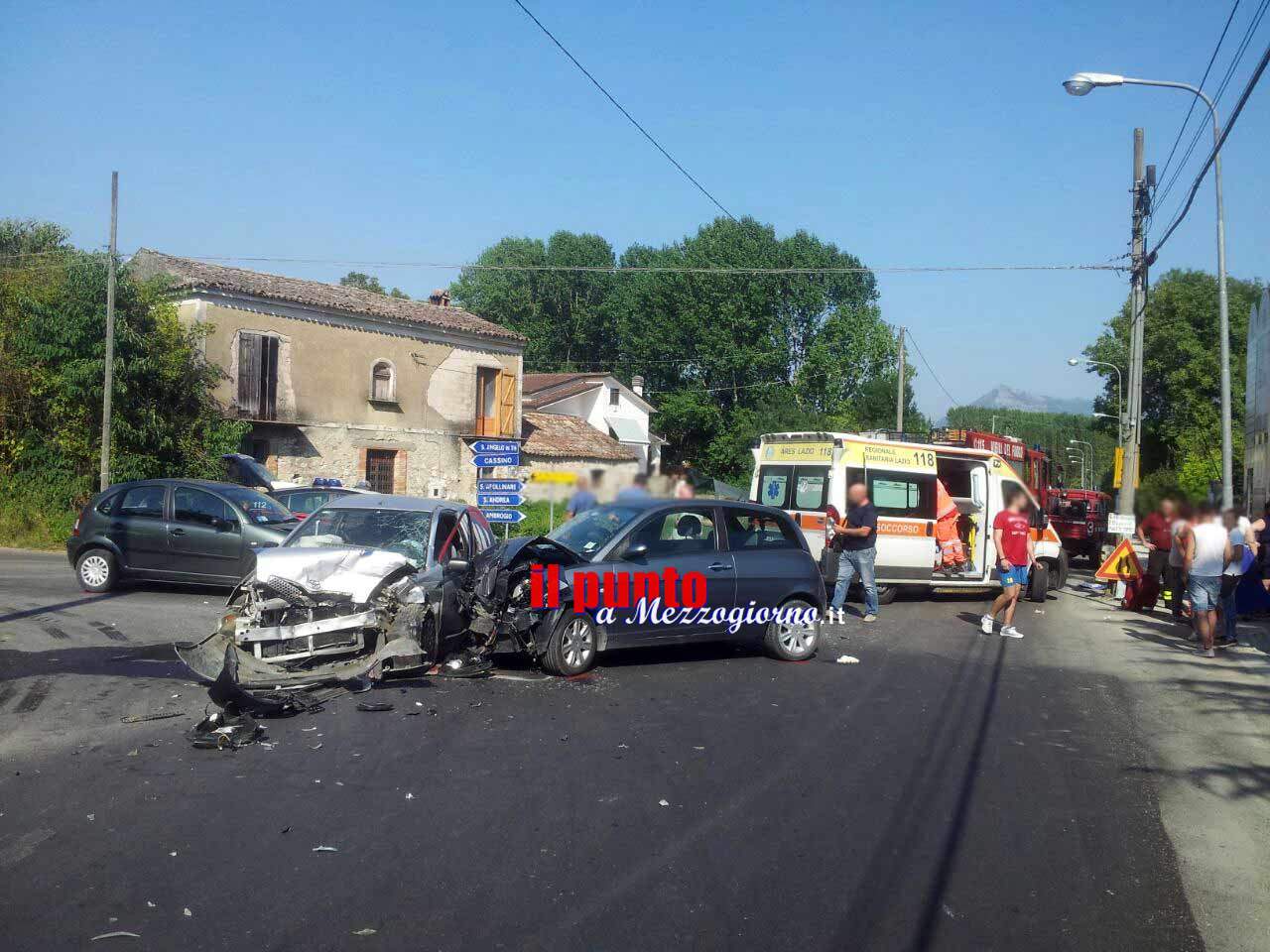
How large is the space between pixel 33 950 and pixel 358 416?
29.1 meters

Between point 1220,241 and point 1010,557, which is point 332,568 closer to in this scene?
point 1010,557

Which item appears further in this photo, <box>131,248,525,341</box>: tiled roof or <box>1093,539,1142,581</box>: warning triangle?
<box>131,248,525,341</box>: tiled roof

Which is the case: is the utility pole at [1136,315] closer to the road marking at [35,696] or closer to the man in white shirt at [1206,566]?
the man in white shirt at [1206,566]

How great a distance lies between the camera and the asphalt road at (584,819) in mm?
4215

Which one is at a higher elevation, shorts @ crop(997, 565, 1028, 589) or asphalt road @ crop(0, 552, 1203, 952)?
shorts @ crop(997, 565, 1028, 589)

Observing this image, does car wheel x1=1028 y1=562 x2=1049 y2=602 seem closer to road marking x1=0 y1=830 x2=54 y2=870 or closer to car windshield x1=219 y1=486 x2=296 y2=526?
car windshield x1=219 y1=486 x2=296 y2=526

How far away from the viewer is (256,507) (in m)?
13.7

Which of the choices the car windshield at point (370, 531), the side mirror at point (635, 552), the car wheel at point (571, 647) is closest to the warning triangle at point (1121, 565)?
the side mirror at point (635, 552)

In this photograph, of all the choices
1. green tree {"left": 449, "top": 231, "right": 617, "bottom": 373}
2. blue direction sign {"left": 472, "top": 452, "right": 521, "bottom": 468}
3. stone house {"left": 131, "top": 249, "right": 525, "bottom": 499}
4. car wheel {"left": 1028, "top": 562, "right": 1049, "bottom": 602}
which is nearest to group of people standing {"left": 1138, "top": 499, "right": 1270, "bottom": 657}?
car wheel {"left": 1028, "top": 562, "right": 1049, "bottom": 602}

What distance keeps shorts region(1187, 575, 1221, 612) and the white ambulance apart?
3392 mm

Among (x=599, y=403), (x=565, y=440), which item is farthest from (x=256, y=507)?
(x=599, y=403)

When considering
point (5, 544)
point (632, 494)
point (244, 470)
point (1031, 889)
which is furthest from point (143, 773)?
point (244, 470)

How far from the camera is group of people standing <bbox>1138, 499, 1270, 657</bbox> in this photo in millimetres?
11750

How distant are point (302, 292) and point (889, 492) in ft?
70.8
